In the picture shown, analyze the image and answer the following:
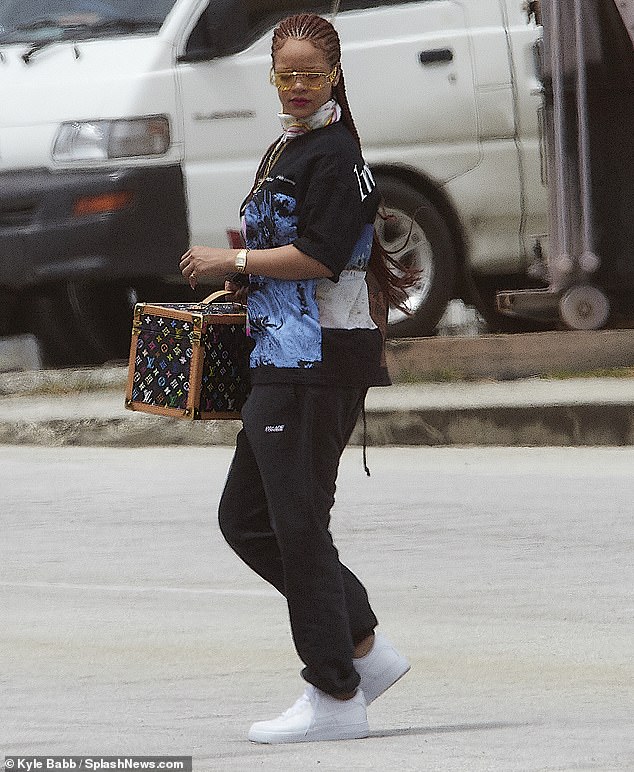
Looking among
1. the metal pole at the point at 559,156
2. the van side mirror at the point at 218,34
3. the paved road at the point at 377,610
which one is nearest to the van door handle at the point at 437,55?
the metal pole at the point at 559,156

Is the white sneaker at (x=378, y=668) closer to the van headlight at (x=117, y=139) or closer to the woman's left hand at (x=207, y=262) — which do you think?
the woman's left hand at (x=207, y=262)

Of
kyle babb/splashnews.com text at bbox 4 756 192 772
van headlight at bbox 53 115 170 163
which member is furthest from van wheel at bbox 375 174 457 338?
kyle babb/splashnews.com text at bbox 4 756 192 772

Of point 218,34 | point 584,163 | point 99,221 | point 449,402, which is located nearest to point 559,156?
point 584,163

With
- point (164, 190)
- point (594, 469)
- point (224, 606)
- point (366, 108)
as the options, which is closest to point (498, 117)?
point (366, 108)

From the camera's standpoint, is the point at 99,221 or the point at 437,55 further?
the point at 99,221

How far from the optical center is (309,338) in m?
3.96

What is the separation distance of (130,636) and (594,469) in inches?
129

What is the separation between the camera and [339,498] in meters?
7.73

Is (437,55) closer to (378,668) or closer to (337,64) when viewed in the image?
(337,64)

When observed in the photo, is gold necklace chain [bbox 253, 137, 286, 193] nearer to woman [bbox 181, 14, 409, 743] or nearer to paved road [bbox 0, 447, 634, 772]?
woman [bbox 181, 14, 409, 743]

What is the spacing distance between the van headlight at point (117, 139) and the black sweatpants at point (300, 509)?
19.8 feet

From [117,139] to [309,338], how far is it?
245 inches

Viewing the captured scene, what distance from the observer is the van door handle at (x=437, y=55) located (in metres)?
9.75

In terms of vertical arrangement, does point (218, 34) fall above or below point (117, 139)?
above
